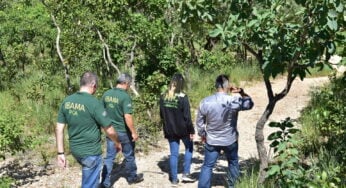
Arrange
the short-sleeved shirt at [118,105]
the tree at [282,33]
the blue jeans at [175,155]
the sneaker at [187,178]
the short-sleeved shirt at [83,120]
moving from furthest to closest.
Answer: the sneaker at [187,178] → the blue jeans at [175,155] → the short-sleeved shirt at [118,105] → the short-sleeved shirt at [83,120] → the tree at [282,33]

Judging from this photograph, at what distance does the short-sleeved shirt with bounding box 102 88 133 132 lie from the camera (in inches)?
257

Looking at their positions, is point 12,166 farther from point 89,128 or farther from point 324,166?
point 324,166

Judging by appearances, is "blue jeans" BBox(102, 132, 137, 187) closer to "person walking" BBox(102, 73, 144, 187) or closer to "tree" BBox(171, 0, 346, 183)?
"person walking" BBox(102, 73, 144, 187)

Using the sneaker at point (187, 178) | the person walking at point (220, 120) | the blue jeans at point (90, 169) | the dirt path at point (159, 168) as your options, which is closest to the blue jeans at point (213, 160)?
the person walking at point (220, 120)

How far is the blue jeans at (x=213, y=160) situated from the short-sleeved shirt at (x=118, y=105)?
1.30 meters

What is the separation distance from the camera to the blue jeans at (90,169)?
537 centimetres

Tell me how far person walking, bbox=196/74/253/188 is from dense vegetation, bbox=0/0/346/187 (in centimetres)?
37

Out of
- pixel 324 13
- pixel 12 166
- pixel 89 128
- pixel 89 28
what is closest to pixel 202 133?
pixel 89 128

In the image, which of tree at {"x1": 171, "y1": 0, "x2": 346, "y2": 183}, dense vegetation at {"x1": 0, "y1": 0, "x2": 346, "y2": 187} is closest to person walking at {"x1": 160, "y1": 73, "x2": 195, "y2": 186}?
dense vegetation at {"x1": 0, "y1": 0, "x2": 346, "y2": 187}

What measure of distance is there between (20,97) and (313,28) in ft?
31.8

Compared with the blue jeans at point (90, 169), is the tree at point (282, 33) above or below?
above

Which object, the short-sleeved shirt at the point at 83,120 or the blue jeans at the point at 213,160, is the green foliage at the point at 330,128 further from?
the short-sleeved shirt at the point at 83,120

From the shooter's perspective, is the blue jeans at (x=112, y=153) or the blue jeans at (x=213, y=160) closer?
the blue jeans at (x=213, y=160)

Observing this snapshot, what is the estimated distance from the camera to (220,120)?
19.3 feet
